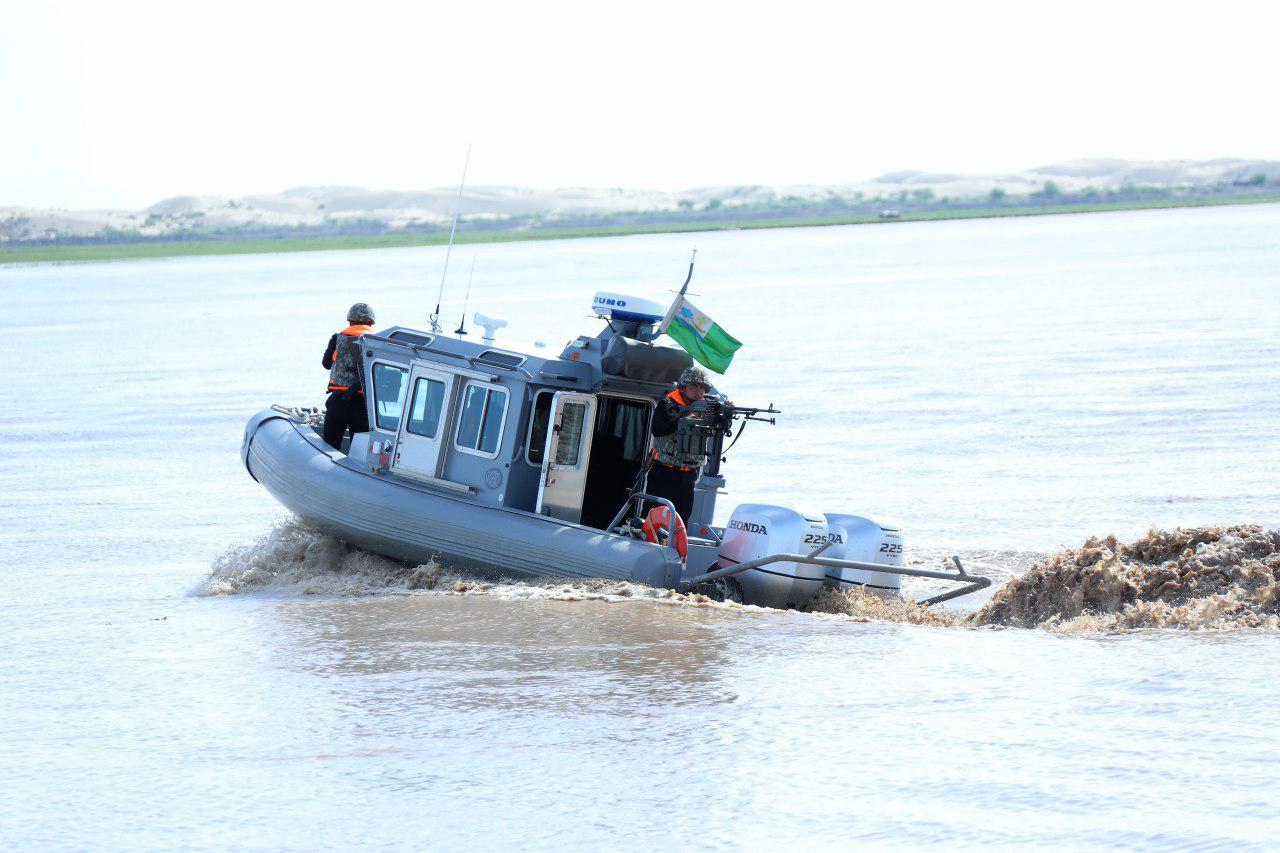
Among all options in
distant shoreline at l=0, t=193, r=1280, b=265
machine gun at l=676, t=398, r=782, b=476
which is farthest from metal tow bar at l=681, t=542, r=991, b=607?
distant shoreline at l=0, t=193, r=1280, b=265

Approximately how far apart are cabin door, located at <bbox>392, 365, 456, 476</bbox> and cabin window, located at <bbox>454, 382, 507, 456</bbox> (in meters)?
0.15

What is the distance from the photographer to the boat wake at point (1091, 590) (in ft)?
28.1

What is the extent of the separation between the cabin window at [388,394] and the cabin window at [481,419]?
69 centimetres

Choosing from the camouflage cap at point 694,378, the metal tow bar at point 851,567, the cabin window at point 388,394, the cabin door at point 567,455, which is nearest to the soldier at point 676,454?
the camouflage cap at point 694,378

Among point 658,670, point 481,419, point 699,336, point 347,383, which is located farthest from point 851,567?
point 347,383

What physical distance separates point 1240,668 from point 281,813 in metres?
4.93

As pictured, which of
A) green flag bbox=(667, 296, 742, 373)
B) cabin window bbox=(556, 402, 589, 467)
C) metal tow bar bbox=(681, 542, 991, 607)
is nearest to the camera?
metal tow bar bbox=(681, 542, 991, 607)

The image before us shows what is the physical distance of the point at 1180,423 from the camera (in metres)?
16.8

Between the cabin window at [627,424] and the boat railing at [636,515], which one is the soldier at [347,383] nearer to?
the cabin window at [627,424]

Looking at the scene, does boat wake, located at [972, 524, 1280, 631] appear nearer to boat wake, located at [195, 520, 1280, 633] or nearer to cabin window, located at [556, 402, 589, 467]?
boat wake, located at [195, 520, 1280, 633]

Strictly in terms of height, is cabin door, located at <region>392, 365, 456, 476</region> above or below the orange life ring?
above

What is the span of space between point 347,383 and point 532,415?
1980mm

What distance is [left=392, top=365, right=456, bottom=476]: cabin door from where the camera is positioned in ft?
35.5

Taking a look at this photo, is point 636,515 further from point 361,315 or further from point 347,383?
point 361,315
